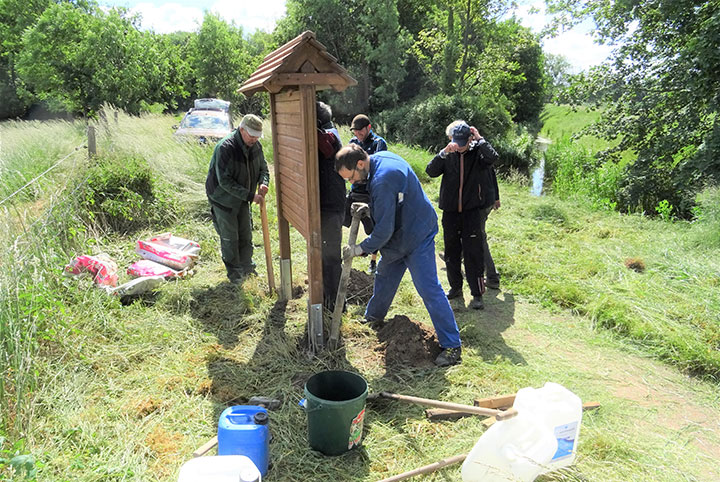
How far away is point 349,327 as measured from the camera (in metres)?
4.15

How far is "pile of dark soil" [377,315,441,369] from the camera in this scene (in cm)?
373

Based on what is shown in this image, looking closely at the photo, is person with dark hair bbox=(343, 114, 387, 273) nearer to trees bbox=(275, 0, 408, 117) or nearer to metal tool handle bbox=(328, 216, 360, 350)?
metal tool handle bbox=(328, 216, 360, 350)

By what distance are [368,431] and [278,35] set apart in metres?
29.5

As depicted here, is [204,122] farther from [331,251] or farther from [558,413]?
[558,413]

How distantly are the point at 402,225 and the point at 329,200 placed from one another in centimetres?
93

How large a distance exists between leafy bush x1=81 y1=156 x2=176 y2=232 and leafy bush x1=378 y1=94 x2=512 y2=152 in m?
12.6

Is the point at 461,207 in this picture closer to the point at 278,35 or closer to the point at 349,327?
the point at 349,327

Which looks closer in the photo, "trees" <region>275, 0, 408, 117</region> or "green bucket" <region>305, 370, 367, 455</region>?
"green bucket" <region>305, 370, 367, 455</region>

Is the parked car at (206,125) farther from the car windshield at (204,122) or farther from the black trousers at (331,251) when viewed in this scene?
the black trousers at (331,251)

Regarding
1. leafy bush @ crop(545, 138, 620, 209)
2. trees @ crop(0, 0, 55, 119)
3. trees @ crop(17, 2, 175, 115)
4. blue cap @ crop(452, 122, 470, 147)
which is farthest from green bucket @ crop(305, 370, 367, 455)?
trees @ crop(0, 0, 55, 119)

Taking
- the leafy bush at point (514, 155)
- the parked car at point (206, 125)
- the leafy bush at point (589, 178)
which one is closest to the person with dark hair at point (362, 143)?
the leafy bush at point (589, 178)

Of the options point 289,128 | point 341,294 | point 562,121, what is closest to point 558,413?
point 341,294

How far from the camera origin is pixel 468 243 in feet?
15.8

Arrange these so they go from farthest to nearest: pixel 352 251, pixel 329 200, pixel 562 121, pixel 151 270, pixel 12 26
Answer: pixel 562 121 < pixel 12 26 < pixel 151 270 < pixel 329 200 < pixel 352 251
